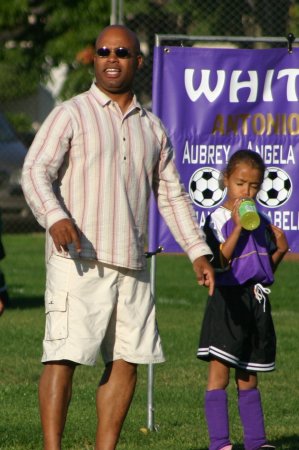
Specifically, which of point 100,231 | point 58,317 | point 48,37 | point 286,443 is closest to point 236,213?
point 100,231

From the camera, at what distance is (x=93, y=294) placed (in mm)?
5727

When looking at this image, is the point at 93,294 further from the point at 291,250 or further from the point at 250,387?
the point at 291,250

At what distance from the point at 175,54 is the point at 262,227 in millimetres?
1236

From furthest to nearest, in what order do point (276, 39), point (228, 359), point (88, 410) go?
point (88, 410) → point (276, 39) → point (228, 359)

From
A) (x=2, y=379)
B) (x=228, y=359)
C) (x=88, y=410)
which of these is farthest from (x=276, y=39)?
(x=2, y=379)

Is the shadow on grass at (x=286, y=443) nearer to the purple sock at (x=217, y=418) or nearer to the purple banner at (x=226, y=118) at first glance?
the purple sock at (x=217, y=418)

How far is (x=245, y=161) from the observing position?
669cm

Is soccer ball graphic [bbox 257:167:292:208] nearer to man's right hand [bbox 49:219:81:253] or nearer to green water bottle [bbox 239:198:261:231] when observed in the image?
green water bottle [bbox 239:198:261:231]

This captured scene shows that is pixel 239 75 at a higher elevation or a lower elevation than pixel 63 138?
higher

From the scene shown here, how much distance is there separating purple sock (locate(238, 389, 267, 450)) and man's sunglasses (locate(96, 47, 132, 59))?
193cm

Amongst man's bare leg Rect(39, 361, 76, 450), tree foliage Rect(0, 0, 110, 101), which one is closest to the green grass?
man's bare leg Rect(39, 361, 76, 450)

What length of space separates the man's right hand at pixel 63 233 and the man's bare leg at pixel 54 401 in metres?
0.60

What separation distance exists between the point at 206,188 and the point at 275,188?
0.42 metres

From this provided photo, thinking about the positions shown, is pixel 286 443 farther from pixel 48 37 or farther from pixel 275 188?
pixel 48 37
